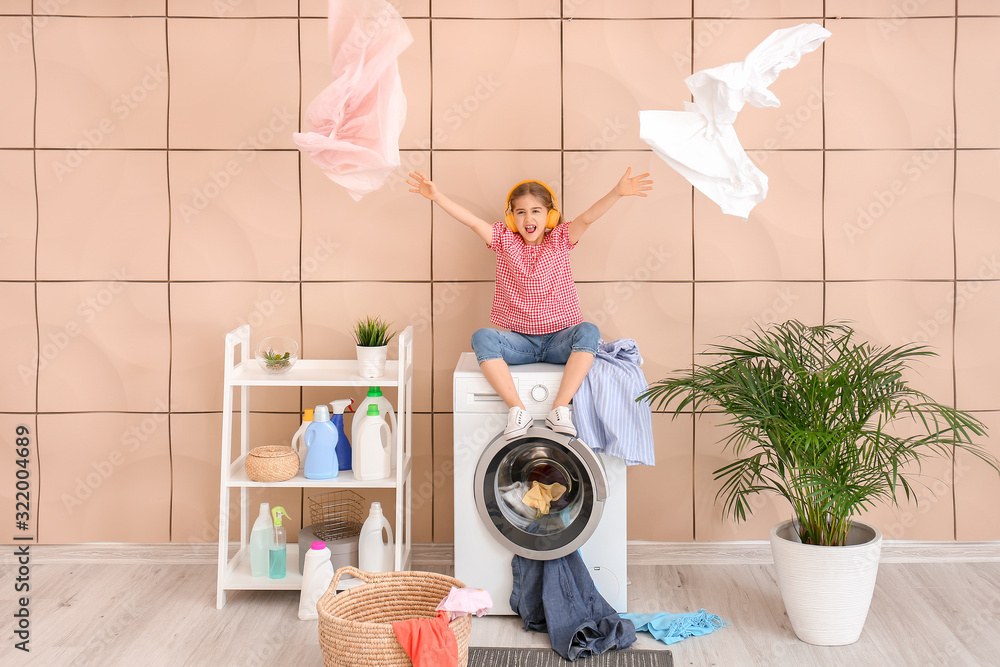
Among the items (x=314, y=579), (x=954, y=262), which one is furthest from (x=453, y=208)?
(x=954, y=262)

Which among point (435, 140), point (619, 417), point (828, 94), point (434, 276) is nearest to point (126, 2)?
point (435, 140)

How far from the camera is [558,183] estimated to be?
275 centimetres

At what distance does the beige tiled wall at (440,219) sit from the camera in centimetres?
271

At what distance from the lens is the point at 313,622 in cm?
239

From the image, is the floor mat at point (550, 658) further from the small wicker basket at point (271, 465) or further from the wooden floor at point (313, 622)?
the small wicker basket at point (271, 465)

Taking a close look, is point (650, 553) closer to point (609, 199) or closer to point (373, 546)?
point (373, 546)

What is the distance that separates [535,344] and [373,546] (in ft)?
2.75

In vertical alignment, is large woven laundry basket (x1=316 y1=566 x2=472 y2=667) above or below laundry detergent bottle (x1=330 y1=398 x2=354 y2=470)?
below

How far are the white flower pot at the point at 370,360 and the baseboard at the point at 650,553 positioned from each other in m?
0.73

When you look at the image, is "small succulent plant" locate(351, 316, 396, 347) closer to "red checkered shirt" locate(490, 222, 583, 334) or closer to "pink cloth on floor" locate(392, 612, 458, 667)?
"red checkered shirt" locate(490, 222, 583, 334)

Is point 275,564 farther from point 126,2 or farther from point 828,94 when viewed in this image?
point 828,94

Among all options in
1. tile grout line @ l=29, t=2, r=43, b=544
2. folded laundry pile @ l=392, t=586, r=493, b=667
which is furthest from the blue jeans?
tile grout line @ l=29, t=2, r=43, b=544

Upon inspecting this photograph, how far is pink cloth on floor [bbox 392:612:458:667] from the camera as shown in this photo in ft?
6.10

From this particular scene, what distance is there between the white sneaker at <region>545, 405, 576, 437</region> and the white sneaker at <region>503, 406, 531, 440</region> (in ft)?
0.25
